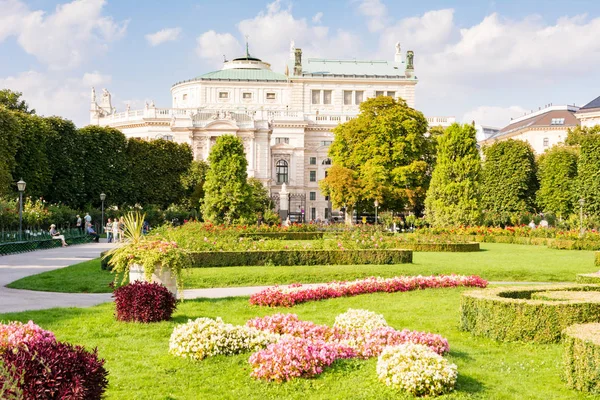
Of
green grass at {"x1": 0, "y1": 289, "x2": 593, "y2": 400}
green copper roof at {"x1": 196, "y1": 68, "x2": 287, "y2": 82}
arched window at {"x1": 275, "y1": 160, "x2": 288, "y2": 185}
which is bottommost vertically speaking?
green grass at {"x1": 0, "y1": 289, "x2": 593, "y2": 400}

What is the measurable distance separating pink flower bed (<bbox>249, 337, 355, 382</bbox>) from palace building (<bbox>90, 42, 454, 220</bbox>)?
6459 cm

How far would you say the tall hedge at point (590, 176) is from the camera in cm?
4700

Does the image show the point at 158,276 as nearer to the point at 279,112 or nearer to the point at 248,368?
the point at 248,368

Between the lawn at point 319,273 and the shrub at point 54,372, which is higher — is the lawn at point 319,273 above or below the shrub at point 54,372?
below

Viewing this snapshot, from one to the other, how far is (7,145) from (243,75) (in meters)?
48.4

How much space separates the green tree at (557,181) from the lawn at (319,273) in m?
35.0

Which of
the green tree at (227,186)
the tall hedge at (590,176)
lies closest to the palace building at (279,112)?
the tall hedge at (590,176)

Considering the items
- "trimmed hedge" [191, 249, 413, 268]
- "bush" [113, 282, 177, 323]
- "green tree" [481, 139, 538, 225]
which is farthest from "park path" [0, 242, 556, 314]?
"green tree" [481, 139, 538, 225]

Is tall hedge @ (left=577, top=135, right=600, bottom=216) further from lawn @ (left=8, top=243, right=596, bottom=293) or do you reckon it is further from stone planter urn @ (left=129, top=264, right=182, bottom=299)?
stone planter urn @ (left=129, top=264, right=182, bottom=299)

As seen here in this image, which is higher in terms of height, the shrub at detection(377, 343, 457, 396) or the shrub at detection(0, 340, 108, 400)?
the shrub at detection(0, 340, 108, 400)

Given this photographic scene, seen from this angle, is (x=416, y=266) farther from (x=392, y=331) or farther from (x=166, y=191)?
(x=166, y=191)

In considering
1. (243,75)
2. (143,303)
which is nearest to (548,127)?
(243,75)

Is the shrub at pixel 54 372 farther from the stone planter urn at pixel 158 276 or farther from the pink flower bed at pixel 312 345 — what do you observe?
the stone planter urn at pixel 158 276

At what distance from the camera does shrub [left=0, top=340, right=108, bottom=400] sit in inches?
195
